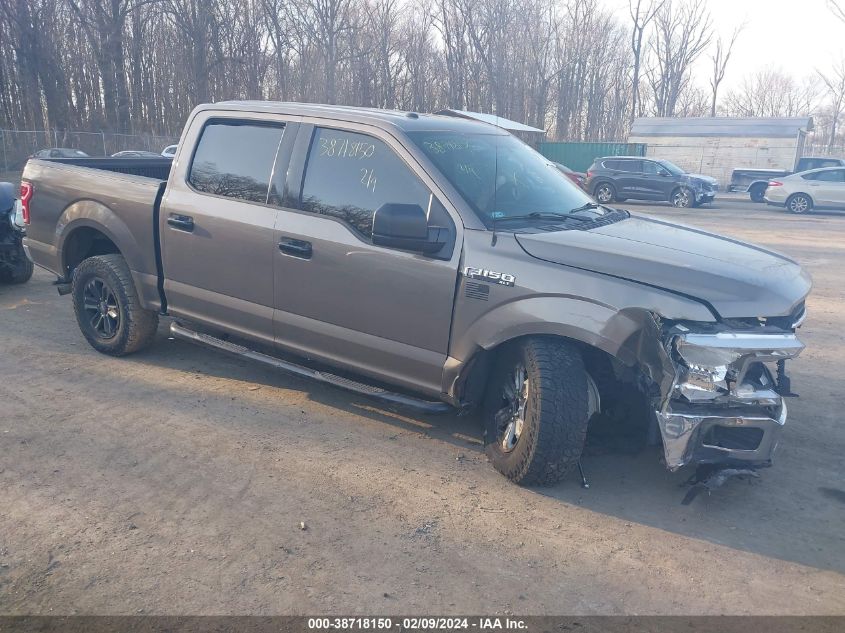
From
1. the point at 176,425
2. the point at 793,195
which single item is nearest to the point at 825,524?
the point at 176,425

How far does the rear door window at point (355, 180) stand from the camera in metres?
4.24

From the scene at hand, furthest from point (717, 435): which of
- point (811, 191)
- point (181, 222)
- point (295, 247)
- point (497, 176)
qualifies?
point (811, 191)

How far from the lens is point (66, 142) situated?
3500cm

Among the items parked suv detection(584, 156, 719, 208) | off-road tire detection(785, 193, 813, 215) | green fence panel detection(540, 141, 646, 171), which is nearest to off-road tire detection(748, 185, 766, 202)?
parked suv detection(584, 156, 719, 208)

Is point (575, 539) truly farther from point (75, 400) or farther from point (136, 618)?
point (75, 400)

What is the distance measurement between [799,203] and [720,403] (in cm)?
2179

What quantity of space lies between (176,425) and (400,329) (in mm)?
1679

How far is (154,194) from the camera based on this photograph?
5.30m

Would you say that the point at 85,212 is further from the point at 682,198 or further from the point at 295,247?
the point at 682,198

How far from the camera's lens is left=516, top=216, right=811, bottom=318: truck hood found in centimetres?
353

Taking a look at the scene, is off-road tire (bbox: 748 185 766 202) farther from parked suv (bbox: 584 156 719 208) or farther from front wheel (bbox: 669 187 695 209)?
front wheel (bbox: 669 187 695 209)

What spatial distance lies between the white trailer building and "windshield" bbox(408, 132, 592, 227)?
33669mm

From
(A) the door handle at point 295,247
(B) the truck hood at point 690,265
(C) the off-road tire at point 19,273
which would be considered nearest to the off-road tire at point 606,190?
(C) the off-road tire at point 19,273

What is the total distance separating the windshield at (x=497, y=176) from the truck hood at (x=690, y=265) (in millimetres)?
411
